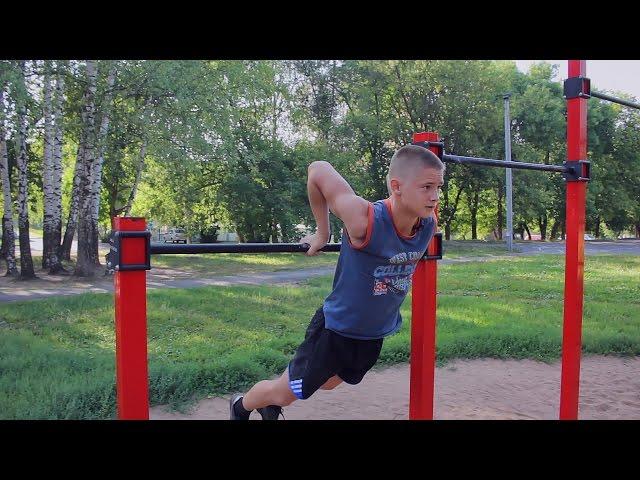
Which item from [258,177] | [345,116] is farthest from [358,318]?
[345,116]

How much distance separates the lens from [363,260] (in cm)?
189

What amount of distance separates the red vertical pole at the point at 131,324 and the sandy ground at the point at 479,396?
59.3 inches

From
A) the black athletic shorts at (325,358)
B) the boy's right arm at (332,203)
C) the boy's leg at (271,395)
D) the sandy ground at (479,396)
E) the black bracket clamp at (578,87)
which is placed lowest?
the sandy ground at (479,396)

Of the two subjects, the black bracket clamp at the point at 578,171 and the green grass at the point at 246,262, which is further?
the green grass at the point at 246,262

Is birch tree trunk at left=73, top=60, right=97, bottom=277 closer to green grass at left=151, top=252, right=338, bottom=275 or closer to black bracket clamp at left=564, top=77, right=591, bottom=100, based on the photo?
green grass at left=151, top=252, right=338, bottom=275

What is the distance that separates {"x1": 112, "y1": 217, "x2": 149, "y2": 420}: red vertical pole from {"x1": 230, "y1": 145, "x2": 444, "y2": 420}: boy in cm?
57

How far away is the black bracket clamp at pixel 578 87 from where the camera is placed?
2.67 m

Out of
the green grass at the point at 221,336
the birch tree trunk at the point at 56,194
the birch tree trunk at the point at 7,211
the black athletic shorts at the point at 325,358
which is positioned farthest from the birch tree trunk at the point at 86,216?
the black athletic shorts at the point at 325,358

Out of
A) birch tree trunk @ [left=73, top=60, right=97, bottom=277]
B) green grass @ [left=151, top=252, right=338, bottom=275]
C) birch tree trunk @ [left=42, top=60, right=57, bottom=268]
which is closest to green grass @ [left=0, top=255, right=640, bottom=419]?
birch tree trunk @ [left=73, top=60, right=97, bottom=277]

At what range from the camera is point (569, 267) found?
8.97 feet

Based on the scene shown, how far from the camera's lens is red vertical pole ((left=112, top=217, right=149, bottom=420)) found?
5.56 feet

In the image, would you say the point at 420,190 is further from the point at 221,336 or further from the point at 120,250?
the point at 221,336

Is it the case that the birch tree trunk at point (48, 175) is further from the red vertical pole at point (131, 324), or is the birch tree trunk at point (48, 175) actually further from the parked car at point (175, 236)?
the parked car at point (175, 236)

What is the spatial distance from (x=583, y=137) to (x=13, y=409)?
139 inches
